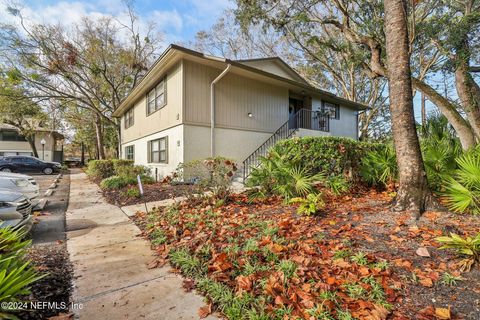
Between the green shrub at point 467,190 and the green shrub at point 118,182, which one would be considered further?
the green shrub at point 118,182

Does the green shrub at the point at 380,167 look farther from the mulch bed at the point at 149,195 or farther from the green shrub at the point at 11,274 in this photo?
the green shrub at the point at 11,274

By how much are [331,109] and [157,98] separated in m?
10.4

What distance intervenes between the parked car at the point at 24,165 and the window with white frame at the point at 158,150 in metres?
13.1

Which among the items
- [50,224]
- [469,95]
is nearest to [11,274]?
[50,224]

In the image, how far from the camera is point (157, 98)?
11938 millimetres

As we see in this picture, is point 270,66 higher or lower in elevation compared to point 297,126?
higher

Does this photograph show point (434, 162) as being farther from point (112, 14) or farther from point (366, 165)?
point (112, 14)

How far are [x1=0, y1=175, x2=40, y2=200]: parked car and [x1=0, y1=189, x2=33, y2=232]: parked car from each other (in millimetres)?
2946

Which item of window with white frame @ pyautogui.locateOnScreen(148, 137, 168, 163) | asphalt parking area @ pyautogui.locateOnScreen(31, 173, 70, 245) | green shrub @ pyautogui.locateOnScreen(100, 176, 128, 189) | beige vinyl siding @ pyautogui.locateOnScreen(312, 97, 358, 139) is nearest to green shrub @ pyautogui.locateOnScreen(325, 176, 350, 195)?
asphalt parking area @ pyautogui.locateOnScreen(31, 173, 70, 245)

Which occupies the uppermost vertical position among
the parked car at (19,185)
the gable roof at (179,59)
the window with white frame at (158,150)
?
the gable roof at (179,59)

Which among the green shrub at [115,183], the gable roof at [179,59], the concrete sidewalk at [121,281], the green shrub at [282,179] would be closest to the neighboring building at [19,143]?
the gable roof at [179,59]

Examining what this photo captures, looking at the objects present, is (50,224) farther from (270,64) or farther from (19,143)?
(19,143)

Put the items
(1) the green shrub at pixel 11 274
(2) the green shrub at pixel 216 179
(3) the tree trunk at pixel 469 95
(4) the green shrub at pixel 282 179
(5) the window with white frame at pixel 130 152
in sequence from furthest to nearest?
(5) the window with white frame at pixel 130 152 → (3) the tree trunk at pixel 469 95 → (2) the green shrub at pixel 216 179 → (4) the green shrub at pixel 282 179 → (1) the green shrub at pixel 11 274

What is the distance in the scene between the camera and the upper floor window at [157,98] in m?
10.9
